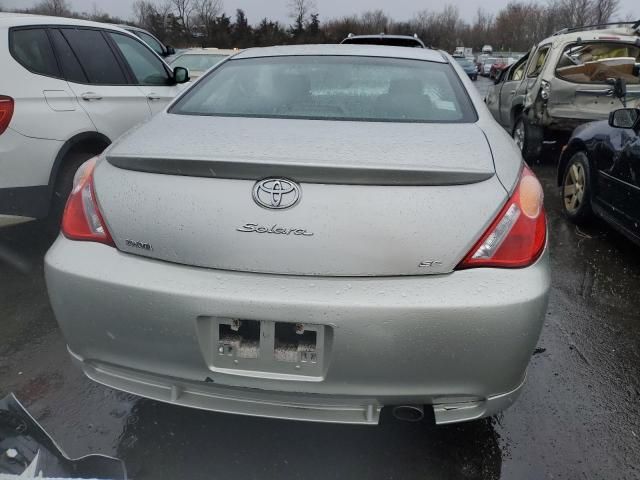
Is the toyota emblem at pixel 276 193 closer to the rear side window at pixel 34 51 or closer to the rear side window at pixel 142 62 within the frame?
the rear side window at pixel 34 51

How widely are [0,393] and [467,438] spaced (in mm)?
2032

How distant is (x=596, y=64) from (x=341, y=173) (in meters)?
6.85

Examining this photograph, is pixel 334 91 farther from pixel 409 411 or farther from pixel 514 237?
pixel 409 411

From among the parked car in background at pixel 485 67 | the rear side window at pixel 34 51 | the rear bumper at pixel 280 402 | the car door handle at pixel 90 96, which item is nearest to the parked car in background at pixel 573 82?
the car door handle at pixel 90 96

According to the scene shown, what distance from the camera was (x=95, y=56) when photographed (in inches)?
181

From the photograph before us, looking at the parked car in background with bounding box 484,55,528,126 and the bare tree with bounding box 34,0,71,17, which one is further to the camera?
the bare tree with bounding box 34,0,71,17

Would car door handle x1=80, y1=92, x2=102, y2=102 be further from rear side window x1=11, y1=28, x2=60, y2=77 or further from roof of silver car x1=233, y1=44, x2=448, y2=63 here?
roof of silver car x1=233, y1=44, x2=448, y2=63

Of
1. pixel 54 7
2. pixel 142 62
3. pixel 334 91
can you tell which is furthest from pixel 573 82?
pixel 54 7

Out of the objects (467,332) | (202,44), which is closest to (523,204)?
(467,332)

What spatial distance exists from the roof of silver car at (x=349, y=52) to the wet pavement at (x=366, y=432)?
68.2 inches

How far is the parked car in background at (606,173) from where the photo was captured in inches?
150

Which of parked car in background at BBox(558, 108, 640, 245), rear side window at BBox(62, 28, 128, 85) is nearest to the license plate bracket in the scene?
parked car in background at BBox(558, 108, 640, 245)

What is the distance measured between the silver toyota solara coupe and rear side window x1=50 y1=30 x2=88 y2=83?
8.83 feet

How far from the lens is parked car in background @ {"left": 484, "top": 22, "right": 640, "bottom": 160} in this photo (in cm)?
688
